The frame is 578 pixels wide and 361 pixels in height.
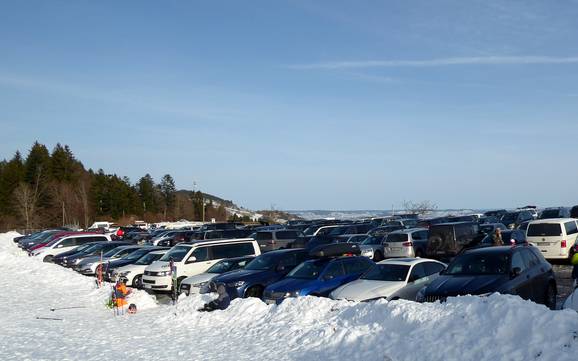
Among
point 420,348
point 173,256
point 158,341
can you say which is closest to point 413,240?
point 173,256

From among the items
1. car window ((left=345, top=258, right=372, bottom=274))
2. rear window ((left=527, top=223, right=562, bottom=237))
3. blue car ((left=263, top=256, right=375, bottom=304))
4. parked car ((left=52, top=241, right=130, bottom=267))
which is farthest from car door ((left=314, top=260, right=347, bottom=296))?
parked car ((left=52, top=241, right=130, bottom=267))

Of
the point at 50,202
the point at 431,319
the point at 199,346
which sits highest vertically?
the point at 50,202

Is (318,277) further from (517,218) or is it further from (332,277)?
(517,218)

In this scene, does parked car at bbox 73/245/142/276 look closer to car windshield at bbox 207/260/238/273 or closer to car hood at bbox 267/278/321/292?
car windshield at bbox 207/260/238/273

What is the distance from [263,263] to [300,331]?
20.2 feet

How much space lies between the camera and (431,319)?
329 inches

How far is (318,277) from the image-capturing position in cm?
1412

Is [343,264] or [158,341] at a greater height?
[343,264]

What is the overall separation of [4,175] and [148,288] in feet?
277

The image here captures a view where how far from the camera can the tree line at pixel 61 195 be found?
8450cm

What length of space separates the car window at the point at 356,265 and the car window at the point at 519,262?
14.1ft

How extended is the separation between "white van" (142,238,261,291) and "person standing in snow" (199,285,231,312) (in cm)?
529

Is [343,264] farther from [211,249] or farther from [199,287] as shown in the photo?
[211,249]

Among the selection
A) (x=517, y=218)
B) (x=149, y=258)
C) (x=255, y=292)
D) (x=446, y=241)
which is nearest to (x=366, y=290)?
(x=255, y=292)
